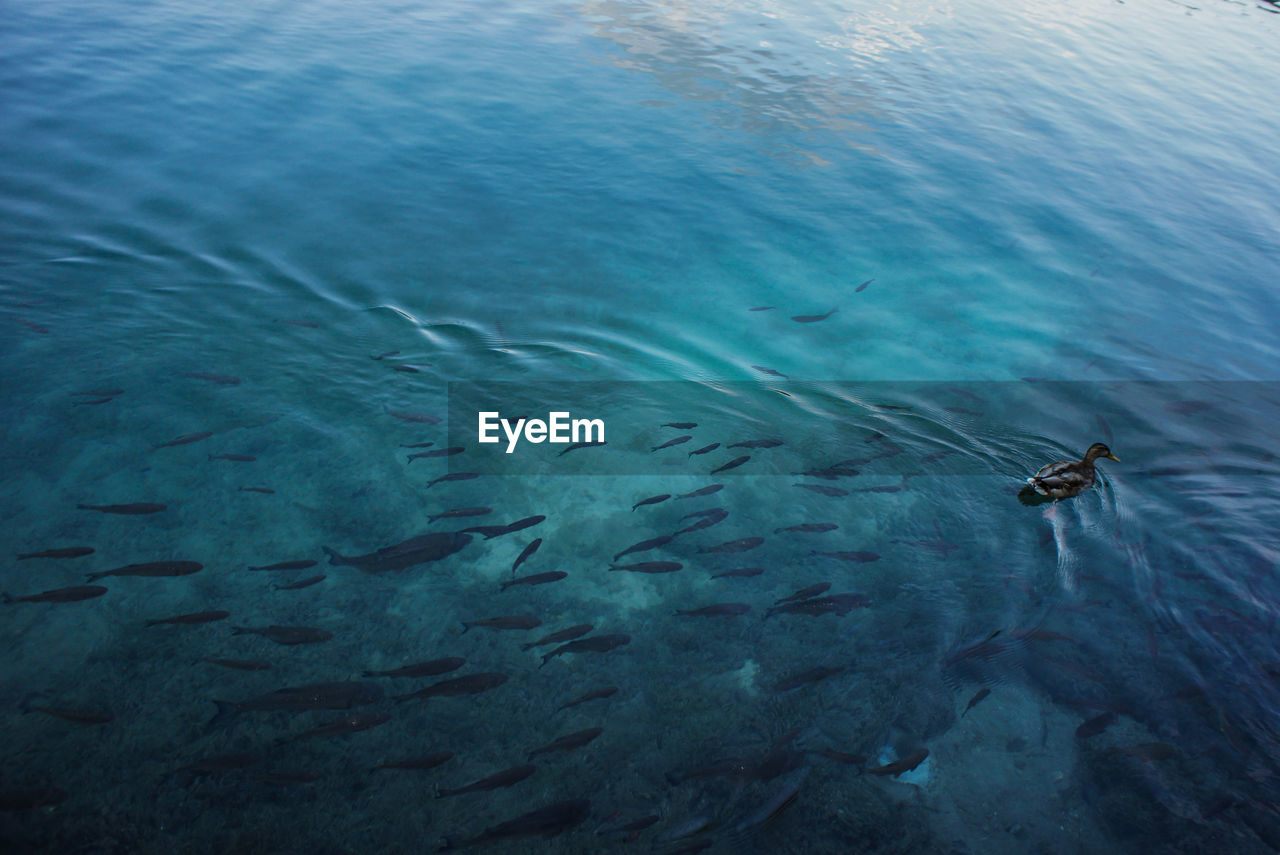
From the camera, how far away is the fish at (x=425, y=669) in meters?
5.53

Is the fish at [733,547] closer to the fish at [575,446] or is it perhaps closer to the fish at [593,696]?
the fish at [593,696]

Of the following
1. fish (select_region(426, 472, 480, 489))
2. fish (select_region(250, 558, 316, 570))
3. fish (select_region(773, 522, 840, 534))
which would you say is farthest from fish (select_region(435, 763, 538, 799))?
fish (select_region(773, 522, 840, 534))

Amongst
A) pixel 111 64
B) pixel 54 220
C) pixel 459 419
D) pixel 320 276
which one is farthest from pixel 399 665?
pixel 111 64

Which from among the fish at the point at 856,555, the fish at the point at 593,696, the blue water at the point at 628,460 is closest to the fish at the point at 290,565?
the blue water at the point at 628,460

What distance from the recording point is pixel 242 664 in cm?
547

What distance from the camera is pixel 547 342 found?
9648mm

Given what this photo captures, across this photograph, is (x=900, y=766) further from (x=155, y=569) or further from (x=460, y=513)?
(x=155, y=569)

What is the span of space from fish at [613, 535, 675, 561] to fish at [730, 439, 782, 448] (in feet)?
5.28

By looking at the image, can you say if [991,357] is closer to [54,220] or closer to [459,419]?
[459,419]

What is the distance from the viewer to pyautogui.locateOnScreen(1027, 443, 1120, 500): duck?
24.2ft

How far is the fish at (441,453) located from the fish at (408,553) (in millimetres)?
1151

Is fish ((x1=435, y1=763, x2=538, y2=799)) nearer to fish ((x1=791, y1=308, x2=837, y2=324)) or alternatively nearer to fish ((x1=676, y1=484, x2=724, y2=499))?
fish ((x1=676, y1=484, x2=724, y2=499))

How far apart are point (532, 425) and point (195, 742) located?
4468mm

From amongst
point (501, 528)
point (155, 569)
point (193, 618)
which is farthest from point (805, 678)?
point (155, 569)
